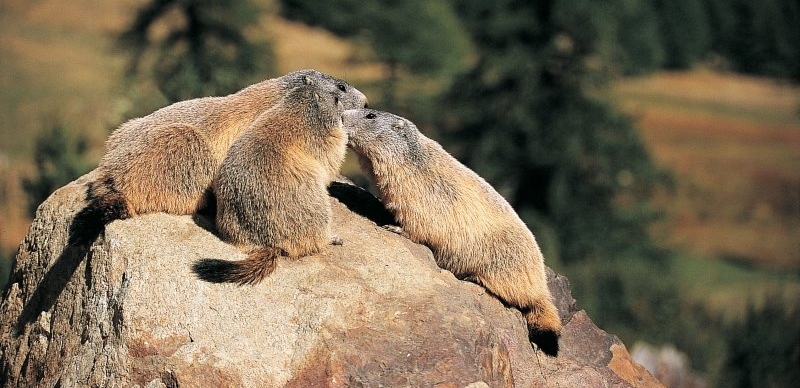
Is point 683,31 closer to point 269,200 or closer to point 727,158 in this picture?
point 727,158

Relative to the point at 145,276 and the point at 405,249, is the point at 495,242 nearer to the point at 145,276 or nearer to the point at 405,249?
the point at 405,249

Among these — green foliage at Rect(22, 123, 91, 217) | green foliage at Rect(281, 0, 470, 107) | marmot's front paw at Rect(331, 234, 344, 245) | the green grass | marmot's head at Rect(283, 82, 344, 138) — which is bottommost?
the green grass

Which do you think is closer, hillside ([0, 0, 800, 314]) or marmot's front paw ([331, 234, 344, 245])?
marmot's front paw ([331, 234, 344, 245])

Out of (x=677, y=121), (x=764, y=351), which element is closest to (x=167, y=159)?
(x=764, y=351)

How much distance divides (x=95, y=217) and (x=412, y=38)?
37.5m

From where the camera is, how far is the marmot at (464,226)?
9633 mm

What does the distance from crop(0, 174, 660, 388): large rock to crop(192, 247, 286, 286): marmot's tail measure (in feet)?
0.25

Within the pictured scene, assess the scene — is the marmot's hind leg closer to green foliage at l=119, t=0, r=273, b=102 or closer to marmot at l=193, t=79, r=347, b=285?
marmot at l=193, t=79, r=347, b=285

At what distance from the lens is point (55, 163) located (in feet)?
65.8

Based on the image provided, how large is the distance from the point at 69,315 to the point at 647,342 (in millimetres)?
17285

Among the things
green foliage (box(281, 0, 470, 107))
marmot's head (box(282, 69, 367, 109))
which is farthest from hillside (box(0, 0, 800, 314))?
marmot's head (box(282, 69, 367, 109))

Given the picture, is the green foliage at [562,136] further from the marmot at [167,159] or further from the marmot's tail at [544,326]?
the marmot at [167,159]

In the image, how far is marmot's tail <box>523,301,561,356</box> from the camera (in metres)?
9.45

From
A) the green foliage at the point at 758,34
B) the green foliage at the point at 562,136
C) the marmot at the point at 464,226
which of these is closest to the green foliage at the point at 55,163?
the marmot at the point at 464,226
